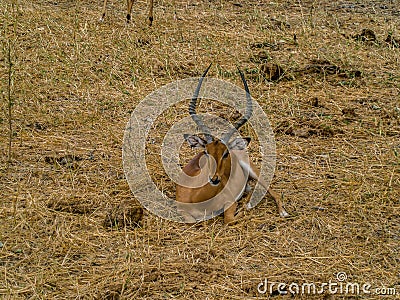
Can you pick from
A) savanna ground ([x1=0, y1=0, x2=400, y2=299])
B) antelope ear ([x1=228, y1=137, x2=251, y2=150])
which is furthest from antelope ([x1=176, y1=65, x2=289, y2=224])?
savanna ground ([x1=0, y1=0, x2=400, y2=299])

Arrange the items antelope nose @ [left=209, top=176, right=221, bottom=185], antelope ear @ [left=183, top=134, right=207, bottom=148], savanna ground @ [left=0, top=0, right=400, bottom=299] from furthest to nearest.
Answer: antelope ear @ [left=183, top=134, right=207, bottom=148] → antelope nose @ [left=209, top=176, right=221, bottom=185] → savanna ground @ [left=0, top=0, right=400, bottom=299]

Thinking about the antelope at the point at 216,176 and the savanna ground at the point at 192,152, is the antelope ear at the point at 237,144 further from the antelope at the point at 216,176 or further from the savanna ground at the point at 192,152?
the savanna ground at the point at 192,152

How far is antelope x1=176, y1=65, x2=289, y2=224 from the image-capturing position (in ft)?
15.9

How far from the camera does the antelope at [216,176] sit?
485 cm

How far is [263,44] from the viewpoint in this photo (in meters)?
8.50

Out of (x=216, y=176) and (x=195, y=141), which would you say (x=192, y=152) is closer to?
(x=195, y=141)

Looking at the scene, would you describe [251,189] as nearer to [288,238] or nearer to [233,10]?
[288,238]

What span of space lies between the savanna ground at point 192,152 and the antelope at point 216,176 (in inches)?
7.0

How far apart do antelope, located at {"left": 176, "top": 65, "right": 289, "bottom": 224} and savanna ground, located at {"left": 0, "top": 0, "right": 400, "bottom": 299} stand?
177 millimetres

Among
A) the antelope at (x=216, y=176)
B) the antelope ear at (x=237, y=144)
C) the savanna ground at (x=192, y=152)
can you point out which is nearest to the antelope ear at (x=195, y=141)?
the antelope at (x=216, y=176)

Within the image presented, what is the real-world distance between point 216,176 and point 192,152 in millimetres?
1140

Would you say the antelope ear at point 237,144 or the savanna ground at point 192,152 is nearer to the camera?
the savanna ground at point 192,152

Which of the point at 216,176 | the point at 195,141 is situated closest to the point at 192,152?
the point at 195,141

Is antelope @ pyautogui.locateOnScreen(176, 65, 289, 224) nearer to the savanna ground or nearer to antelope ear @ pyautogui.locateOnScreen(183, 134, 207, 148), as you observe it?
antelope ear @ pyautogui.locateOnScreen(183, 134, 207, 148)
